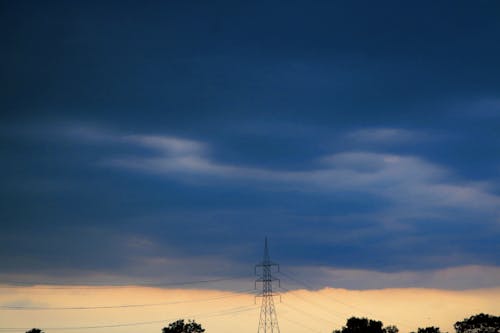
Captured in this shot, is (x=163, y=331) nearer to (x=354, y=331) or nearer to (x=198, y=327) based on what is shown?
(x=198, y=327)

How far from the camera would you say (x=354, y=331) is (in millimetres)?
199875

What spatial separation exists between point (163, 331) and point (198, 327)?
33.4 feet

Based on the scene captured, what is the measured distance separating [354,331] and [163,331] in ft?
184

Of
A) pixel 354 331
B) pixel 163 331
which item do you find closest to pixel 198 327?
pixel 163 331

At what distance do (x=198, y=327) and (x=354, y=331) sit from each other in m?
46.0

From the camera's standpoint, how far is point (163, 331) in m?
197

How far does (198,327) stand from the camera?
198000 mm
